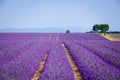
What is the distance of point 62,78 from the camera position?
5.86 meters

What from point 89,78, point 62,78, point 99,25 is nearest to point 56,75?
point 62,78

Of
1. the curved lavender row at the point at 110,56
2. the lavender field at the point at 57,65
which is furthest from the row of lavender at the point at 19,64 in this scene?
the curved lavender row at the point at 110,56

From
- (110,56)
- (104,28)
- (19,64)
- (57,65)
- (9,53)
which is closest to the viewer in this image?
(19,64)

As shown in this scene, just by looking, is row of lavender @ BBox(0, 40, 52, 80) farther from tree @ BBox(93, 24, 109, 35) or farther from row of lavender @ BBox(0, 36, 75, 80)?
tree @ BBox(93, 24, 109, 35)

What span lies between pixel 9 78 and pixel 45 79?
114cm

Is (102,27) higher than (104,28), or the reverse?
(102,27)

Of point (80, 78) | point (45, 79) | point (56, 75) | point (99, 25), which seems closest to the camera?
Answer: point (45, 79)

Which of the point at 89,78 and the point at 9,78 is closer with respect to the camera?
the point at 9,78

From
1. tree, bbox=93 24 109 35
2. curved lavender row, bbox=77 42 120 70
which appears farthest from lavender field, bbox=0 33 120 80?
tree, bbox=93 24 109 35

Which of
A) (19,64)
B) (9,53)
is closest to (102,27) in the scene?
(9,53)

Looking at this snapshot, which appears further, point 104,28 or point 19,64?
point 104,28

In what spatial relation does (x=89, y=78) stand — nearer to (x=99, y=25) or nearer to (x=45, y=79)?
(x=45, y=79)

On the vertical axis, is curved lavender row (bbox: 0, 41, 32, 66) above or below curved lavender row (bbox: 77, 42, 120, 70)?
above

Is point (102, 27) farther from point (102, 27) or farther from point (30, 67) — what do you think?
point (30, 67)
